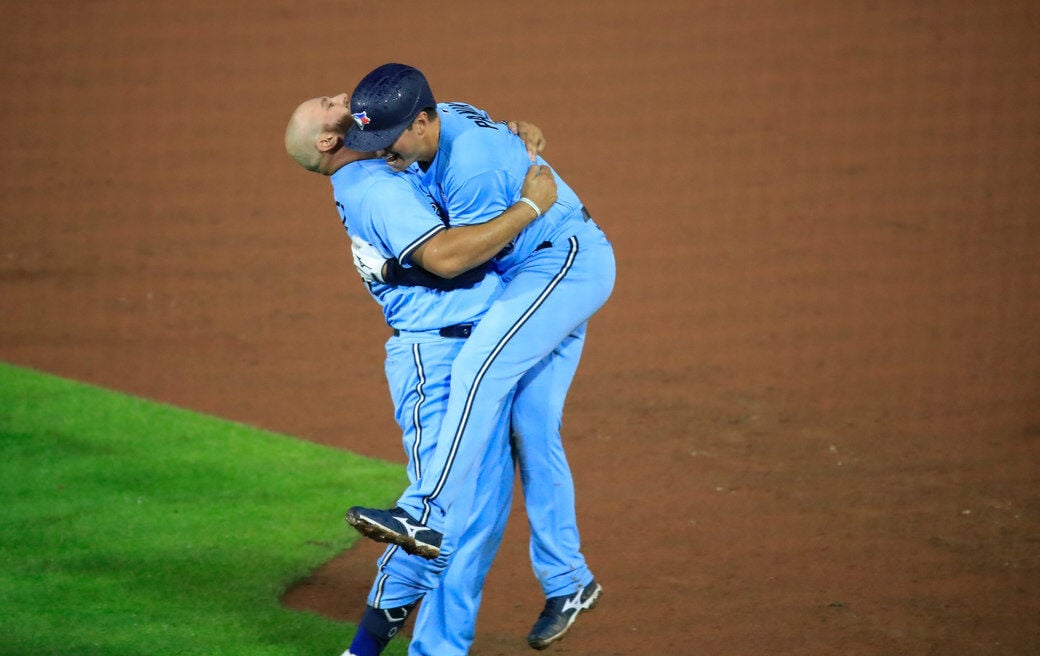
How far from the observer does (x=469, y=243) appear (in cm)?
343

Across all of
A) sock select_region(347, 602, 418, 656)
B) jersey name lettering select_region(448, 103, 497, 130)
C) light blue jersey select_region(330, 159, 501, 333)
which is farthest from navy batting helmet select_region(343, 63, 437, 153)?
sock select_region(347, 602, 418, 656)

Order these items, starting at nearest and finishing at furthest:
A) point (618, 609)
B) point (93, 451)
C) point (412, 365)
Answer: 1. point (412, 365)
2. point (618, 609)
3. point (93, 451)

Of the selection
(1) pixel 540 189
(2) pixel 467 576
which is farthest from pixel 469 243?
(2) pixel 467 576

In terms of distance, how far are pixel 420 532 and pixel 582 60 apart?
677 centimetres

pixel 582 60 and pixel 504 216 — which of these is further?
pixel 582 60

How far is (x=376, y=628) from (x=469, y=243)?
122 centimetres

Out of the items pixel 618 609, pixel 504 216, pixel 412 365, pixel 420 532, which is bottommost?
pixel 618 609

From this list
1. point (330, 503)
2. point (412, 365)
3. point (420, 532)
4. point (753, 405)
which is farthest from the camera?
point (753, 405)

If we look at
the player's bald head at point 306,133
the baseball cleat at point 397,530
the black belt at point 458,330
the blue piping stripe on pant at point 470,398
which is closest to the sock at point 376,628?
the baseball cleat at point 397,530

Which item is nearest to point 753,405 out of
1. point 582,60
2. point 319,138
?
point 319,138

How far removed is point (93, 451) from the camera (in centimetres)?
564

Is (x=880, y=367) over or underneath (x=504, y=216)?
underneath

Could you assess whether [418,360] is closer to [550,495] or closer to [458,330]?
[458,330]

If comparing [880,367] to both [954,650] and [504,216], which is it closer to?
[954,650]
